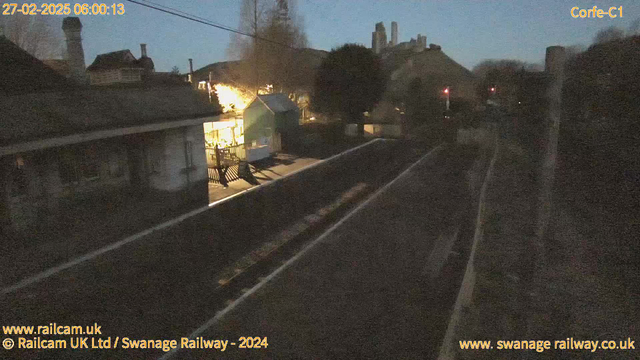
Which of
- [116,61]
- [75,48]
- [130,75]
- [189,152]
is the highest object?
[116,61]

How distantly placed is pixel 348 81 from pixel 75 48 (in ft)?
70.3

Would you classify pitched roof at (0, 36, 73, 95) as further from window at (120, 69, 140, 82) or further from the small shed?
the small shed

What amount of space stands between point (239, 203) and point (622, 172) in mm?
15160

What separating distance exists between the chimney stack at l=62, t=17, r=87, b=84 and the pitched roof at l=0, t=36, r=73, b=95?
626 millimetres

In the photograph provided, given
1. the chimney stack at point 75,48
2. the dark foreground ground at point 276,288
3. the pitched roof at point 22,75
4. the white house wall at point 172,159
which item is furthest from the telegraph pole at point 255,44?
the dark foreground ground at point 276,288

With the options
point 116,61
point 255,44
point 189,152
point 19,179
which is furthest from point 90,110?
point 255,44

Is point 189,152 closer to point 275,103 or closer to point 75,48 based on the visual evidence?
point 75,48

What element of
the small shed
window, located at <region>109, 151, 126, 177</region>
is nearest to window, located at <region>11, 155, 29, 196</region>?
window, located at <region>109, 151, 126, 177</region>

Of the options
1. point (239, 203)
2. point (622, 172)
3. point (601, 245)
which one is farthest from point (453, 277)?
point (622, 172)

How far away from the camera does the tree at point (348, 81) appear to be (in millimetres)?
32781

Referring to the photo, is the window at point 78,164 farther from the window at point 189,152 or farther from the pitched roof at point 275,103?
the pitched roof at point 275,103

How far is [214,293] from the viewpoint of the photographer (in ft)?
25.2

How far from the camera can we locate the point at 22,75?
12.7 meters

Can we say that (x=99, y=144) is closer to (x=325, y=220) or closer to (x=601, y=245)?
(x=325, y=220)
